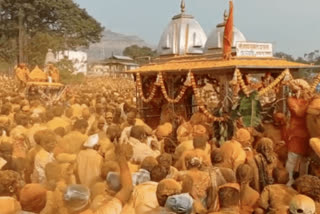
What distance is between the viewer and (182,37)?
1560 centimetres

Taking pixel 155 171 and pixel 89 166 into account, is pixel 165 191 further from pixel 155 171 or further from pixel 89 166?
pixel 89 166

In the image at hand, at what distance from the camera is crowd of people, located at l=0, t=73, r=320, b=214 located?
444 centimetres

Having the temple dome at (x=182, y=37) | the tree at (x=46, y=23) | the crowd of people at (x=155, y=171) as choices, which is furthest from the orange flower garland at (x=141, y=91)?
the tree at (x=46, y=23)

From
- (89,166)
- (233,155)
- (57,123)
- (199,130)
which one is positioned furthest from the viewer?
(199,130)

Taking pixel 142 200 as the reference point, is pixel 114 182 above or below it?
above

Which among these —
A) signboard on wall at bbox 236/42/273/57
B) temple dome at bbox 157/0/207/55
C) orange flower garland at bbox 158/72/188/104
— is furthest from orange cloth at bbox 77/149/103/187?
temple dome at bbox 157/0/207/55

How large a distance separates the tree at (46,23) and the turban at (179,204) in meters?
39.8

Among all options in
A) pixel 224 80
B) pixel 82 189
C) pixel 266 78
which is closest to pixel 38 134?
pixel 82 189

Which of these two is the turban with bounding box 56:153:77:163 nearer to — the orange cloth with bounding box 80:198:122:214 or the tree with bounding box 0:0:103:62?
the orange cloth with bounding box 80:198:122:214

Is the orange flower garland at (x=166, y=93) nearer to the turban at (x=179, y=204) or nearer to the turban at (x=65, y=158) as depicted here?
the turban at (x=65, y=158)

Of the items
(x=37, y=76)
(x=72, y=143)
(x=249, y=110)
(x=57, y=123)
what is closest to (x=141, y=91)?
(x=249, y=110)

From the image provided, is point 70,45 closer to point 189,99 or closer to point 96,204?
point 189,99

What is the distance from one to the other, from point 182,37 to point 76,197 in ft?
38.8

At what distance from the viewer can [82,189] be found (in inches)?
170
